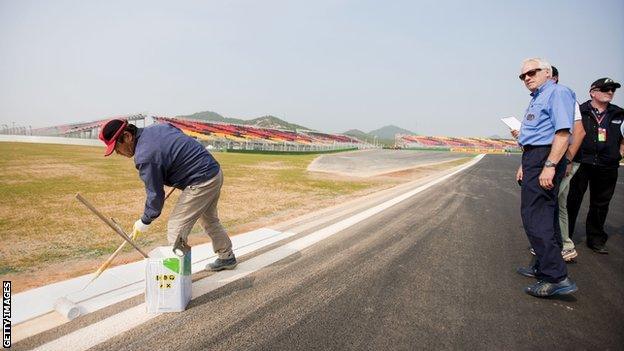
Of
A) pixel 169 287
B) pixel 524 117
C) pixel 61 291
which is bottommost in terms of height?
pixel 61 291

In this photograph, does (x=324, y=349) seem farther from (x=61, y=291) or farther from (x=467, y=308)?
(x=61, y=291)

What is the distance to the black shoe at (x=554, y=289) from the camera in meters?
2.86

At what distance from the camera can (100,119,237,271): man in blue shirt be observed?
2.70m

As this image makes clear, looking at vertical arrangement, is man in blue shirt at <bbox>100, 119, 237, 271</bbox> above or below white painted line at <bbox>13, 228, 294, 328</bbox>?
above

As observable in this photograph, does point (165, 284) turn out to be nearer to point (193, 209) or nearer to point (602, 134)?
point (193, 209)

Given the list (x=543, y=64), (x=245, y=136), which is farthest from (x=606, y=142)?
(x=245, y=136)

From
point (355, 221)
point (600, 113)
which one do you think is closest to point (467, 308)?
point (355, 221)

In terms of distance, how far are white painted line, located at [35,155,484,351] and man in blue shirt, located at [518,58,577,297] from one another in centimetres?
258

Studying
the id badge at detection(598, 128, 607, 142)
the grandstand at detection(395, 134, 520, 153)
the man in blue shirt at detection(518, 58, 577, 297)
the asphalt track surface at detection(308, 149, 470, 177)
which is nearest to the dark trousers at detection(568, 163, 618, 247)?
the id badge at detection(598, 128, 607, 142)

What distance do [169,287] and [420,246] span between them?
3.22 metres

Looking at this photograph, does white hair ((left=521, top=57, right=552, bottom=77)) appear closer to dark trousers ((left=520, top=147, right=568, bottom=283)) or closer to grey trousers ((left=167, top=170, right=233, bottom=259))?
dark trousers ((left=520, top=147, right=568, bottom=283))

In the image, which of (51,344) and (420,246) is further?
(420,246)

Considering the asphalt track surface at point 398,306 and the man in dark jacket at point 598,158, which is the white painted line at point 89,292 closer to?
the asphalt track surface at point 398,306

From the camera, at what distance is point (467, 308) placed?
2719 millimetres
